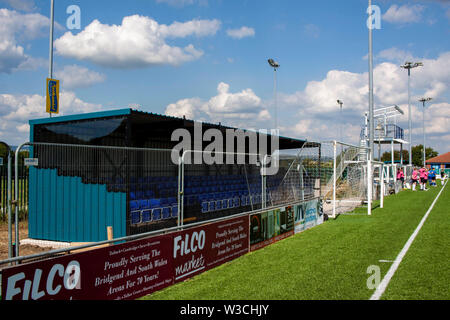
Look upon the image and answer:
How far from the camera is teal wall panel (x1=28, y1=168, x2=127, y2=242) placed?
6.65 metres

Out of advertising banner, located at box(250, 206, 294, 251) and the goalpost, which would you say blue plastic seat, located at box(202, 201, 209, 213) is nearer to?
advertising banner, located at box(250, 206, 294, 251)

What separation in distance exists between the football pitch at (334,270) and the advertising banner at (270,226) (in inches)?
8.6

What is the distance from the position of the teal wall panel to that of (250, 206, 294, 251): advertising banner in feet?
10.4

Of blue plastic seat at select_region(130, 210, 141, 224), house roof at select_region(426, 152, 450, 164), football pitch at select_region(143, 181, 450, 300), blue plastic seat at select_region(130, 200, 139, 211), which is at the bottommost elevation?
football pitch at select_region(143, 181, 450, 300)

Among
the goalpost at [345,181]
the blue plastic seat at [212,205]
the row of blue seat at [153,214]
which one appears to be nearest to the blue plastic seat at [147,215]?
the row of blue seat at [153,214]

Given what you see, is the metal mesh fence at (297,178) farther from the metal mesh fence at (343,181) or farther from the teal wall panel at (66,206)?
the teal wall panel at (66,206)

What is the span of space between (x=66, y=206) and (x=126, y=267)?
7.23 feet

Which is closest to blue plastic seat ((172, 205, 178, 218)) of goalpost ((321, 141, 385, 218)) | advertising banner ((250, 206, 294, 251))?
advertising banner ((250, 206, 294, 251))

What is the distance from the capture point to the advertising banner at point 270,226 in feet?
29.2

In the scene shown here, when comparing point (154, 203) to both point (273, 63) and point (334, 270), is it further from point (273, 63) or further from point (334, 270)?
point (273, 63)

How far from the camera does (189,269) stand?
6.64m

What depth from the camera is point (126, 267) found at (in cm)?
540

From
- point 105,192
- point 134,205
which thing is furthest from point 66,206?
point 134,205

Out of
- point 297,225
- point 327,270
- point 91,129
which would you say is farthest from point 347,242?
point 91,129
